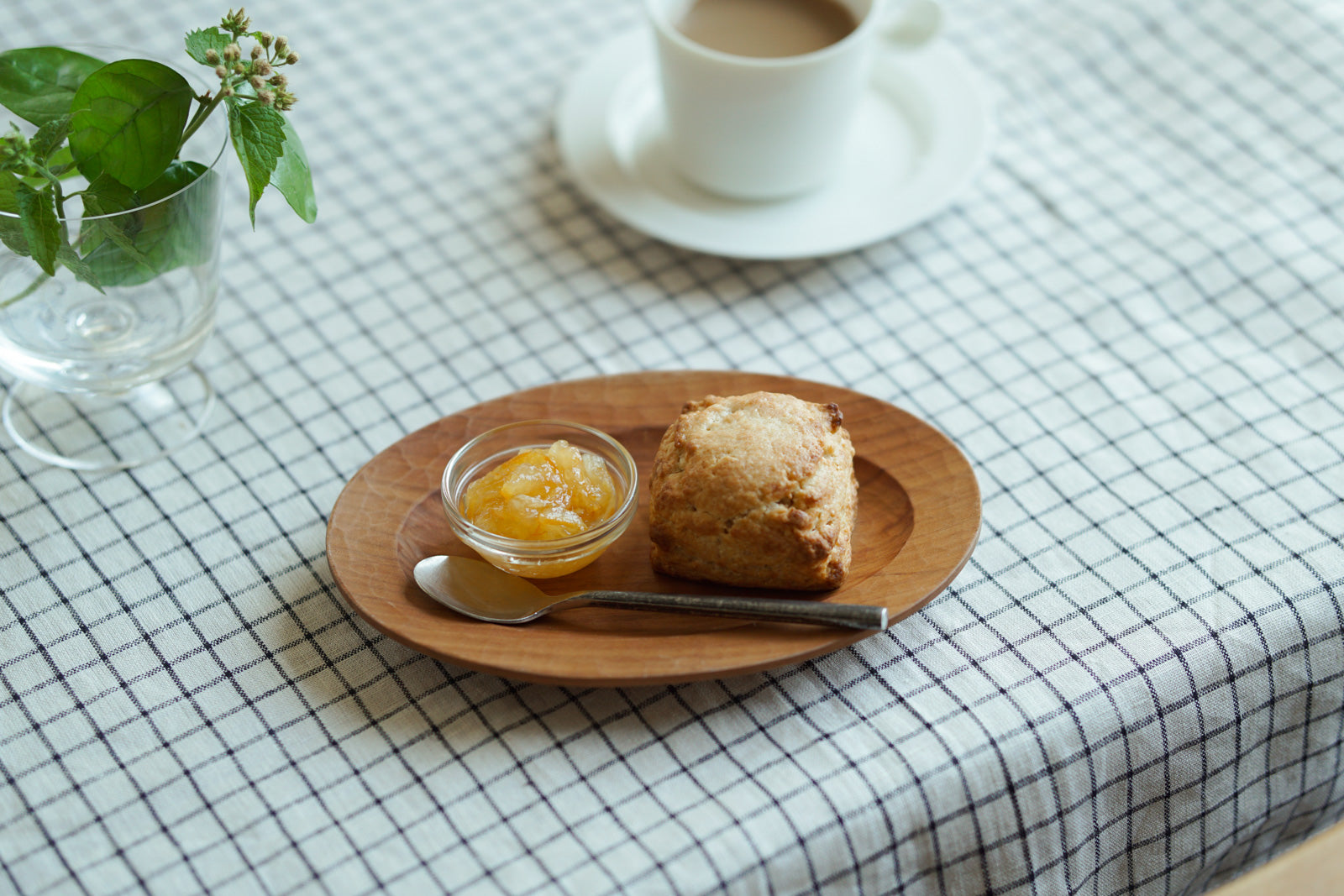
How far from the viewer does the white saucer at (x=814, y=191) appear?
1.36 m

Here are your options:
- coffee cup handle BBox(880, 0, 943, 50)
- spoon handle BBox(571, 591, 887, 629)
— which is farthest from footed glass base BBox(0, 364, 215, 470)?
coffee cup handle BBox(880, 0, 943, 50)

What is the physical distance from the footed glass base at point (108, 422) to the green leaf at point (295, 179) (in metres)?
0.35

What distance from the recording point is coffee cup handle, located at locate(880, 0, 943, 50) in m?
1.41

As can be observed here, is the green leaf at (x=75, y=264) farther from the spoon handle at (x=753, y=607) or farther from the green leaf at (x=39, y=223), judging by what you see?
the spoon handle at (x=753, y=607)

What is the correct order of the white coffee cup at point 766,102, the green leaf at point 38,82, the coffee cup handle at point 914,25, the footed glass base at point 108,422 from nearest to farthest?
the green leaf at point 38,82 < the footed glass base at point 108,422 < the white coffee cup at point 766,102 < the coffee cup handle at point 914,25

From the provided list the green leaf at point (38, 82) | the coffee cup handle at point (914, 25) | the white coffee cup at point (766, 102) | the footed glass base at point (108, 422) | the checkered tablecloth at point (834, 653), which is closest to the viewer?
the checkered tablecloth at point (834, 653)

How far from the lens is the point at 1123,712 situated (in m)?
0.94

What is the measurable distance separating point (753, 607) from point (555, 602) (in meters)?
0.17

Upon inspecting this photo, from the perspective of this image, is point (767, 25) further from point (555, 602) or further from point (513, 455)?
point (555, 602)

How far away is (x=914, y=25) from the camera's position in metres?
1.42

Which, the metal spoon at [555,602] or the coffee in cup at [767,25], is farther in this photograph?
the coffee in cup at [767,25]

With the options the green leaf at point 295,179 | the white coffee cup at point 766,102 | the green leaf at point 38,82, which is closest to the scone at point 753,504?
the green leaf at point 295,179

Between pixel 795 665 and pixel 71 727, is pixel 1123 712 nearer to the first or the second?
pixel 795 665

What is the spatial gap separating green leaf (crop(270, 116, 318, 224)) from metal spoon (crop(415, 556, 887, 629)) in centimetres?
33
